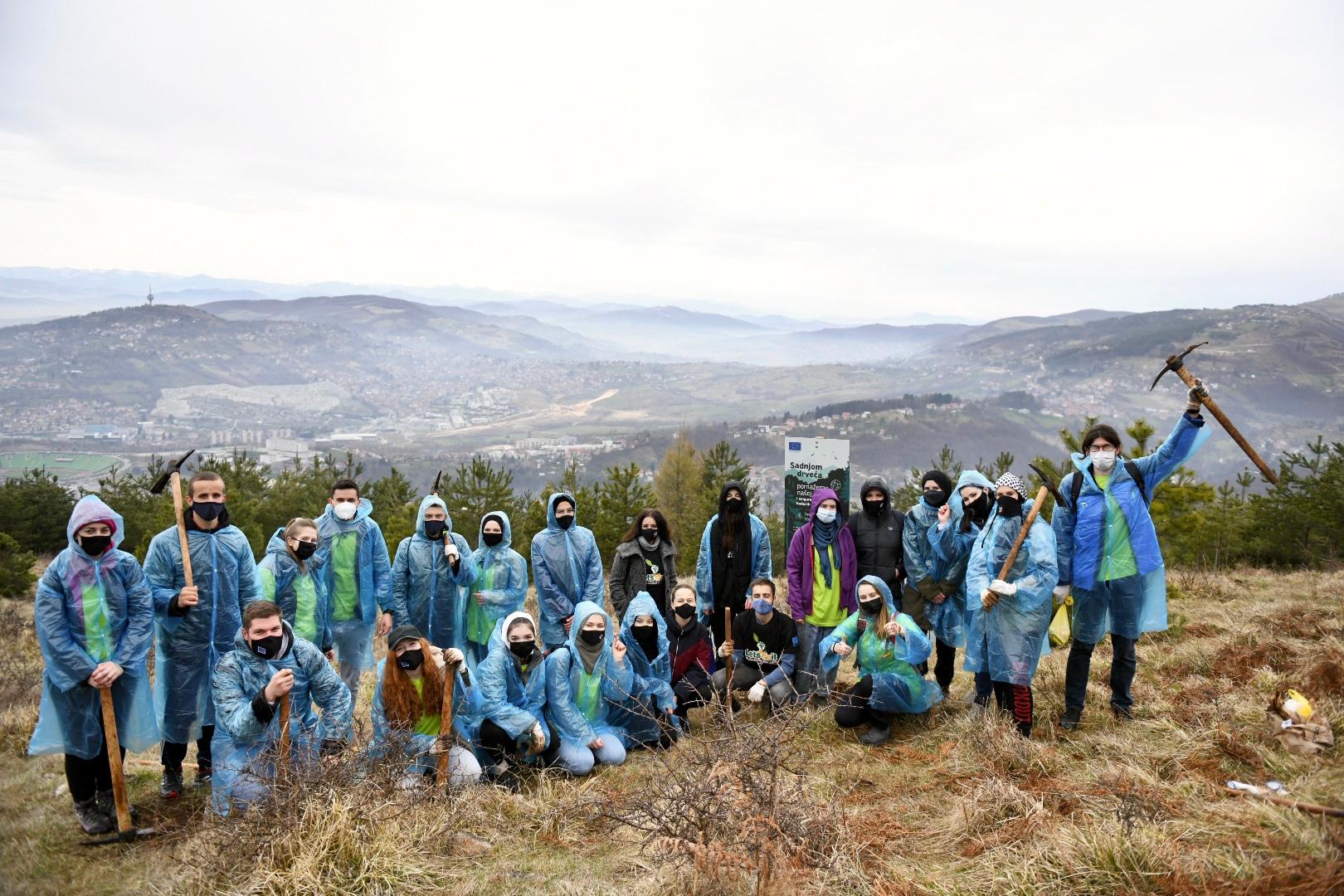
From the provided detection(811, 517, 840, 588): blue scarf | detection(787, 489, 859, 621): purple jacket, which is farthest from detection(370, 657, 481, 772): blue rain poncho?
detection(811, 517, 840, 588): blue scarf

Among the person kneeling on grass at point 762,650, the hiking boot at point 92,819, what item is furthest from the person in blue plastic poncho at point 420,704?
the person kneeling on grass at point 762,650

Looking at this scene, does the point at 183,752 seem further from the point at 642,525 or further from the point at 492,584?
the point at 642,525

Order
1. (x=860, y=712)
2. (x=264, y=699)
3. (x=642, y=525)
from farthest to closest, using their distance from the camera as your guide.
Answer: (x=642, y=525), (x=860, y=712), (x=264, y=699)

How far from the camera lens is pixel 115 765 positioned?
176 inches

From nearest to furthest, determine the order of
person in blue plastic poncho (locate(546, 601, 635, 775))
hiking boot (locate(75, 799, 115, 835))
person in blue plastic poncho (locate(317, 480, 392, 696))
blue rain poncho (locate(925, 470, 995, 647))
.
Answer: hiking boot (locate(75, 799, 115, 835))
person in blue plastic poncho (locate(546, 601, 635, 775))
blue rain poncho (locate(925, 470, 995, 647))
person in blue plastic poncho (locate(317, 480, 392, 696))

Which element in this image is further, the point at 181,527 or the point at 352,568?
the point at 352,568

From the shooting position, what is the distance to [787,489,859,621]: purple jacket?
6531mm

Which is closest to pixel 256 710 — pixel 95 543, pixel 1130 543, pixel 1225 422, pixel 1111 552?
pixel 95 543

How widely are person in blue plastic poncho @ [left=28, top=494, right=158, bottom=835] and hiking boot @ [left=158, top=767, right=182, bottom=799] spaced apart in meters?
0.34

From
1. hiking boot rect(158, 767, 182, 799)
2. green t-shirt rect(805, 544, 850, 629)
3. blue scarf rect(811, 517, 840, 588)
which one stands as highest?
blue scarf rect(811, 517, 840, 588)

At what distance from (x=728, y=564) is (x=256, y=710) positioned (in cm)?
379

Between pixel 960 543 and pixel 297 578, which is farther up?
pixel 960 543

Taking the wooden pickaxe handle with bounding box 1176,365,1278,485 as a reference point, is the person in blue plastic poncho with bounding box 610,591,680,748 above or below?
below

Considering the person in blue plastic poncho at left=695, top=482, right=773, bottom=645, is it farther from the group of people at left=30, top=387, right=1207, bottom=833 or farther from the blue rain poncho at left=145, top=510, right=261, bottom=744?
the blue rain poncho at left=145, top=510, right=261, bottom=744
